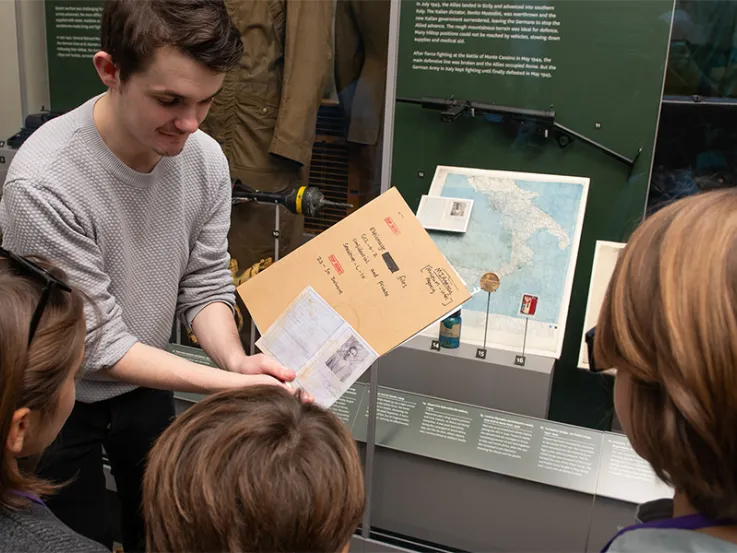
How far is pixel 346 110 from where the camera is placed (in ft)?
7.27

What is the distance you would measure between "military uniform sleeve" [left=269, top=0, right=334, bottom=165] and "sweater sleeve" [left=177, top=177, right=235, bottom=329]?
2.71ft

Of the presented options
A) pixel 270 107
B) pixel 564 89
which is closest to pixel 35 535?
pixel 270 107

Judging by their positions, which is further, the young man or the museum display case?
the museum display case

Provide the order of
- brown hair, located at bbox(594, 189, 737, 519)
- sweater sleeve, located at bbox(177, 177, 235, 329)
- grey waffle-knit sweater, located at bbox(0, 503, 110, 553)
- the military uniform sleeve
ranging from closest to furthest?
brown hair, located at bbox(594, 189, 737, 519) → grey waffle-knit sweater, located at bbox(0, 503, 110, 553) → sweater sleeve, located at bbox(177, 177, 235, 329) → the military uniform sleeve

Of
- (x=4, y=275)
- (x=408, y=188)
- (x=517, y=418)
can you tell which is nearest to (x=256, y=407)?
(x=4, y=275)

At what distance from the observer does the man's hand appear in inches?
49.6

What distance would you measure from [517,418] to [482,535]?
0.36m

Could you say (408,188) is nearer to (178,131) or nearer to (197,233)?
(197,233)

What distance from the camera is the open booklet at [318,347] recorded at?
132 cm

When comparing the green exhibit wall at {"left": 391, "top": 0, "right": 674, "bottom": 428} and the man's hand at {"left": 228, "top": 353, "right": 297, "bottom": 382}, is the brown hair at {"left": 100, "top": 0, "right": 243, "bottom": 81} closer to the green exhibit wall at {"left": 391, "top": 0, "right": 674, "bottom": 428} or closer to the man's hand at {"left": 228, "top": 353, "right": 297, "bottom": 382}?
the man's hand at {"left": 228, "top": 353, "right": 297, "bottom": 382}

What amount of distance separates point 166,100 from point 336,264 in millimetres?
503

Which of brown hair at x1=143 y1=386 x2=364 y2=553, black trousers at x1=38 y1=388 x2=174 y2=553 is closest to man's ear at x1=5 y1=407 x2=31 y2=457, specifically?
brown hair at x1=143 y1=386 x2=364 y2=553

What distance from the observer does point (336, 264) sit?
4.76 ft

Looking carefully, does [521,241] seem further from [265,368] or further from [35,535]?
[35,535]
